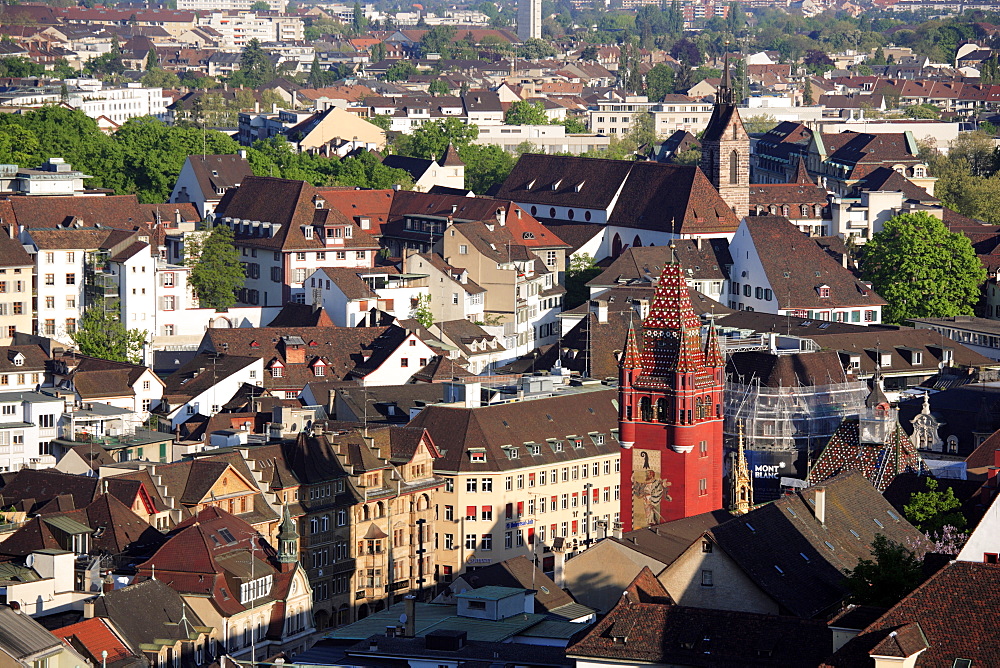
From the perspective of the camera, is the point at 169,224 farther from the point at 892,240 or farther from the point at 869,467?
the point at 869,467

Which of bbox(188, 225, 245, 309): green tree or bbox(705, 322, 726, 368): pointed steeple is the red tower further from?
bbox(188, 225, 245, 309): green tree

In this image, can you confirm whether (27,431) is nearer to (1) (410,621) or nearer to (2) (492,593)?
(2) (492,593)

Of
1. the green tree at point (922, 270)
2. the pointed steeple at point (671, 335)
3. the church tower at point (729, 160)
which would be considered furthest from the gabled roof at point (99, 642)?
the church tower at point (729, 160)

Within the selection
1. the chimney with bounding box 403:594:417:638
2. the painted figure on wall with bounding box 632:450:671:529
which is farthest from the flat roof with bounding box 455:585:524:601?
the painted figure on wall with bounding box 632:450:671:529

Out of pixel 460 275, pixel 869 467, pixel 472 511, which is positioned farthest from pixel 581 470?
pixel 460 275


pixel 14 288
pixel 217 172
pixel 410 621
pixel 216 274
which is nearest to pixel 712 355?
pixel 410 621

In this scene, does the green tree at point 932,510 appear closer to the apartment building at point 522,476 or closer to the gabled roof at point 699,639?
the apartment building at point 522,476
